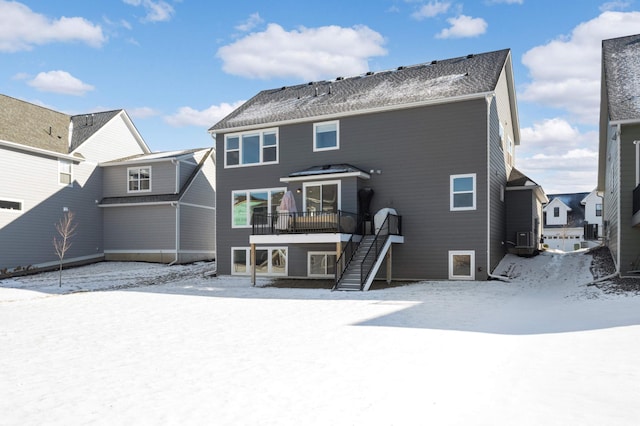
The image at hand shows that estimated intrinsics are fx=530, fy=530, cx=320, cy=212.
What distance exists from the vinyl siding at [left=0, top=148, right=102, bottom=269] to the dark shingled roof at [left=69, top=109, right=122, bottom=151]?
57.5 inches

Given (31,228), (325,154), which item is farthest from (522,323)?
(31,228)

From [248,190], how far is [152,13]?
29.8ft

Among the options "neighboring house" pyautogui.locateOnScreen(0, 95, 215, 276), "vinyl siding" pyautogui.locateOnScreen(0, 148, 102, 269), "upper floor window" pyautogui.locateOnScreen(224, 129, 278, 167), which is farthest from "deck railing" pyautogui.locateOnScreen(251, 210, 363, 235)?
"vinyl siding" pyautogui.locateOnScreen(0, 148, 102, 269)

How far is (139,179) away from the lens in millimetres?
30500

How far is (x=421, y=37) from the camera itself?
1800 cm

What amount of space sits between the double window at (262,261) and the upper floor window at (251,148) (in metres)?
4.03

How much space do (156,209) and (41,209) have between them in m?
5.67

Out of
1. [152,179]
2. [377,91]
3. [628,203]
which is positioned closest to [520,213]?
[628,203]

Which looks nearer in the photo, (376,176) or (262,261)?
(376,176)

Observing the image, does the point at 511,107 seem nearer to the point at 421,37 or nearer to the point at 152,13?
the point at 421,37

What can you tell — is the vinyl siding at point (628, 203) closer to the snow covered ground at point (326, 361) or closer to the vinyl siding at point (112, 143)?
the snow covered ground at point (326, 361)

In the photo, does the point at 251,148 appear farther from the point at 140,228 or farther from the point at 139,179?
the point at 140,228

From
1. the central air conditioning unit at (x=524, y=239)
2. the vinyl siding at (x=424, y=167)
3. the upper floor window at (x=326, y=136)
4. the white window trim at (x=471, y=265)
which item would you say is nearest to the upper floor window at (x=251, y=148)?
the upper floor window at (x=326, y=136)

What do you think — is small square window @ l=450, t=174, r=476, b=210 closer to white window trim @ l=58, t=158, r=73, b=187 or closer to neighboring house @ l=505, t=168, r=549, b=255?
neighboring house @ l=505, t=168, r=549, b=255
